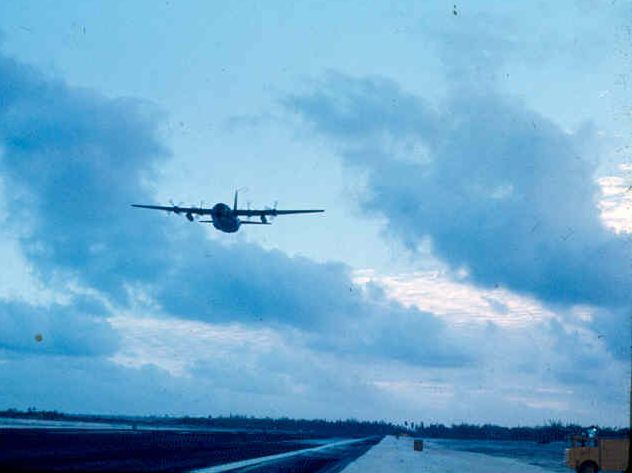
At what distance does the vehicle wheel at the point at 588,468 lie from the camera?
132 feet

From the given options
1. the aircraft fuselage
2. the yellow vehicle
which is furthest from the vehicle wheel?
the aircraft fuselage

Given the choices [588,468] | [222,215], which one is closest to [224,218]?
[222,215]

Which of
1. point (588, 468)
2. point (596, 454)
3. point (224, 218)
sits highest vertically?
point (224, 218)

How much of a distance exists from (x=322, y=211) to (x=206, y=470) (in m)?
49.7

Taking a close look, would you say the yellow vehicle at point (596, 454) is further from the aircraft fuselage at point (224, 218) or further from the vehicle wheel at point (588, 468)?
the aircraft fuselage at point (224, 218)

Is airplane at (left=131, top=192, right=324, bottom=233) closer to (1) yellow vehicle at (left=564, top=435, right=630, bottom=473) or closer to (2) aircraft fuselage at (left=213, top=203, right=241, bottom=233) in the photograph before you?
(2) aircraft fuselage at (left=213, top=203, right=241, bottom=233)

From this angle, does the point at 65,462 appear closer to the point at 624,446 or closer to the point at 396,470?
the point at 396,470

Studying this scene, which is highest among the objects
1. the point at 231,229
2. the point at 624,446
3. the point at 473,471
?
the point at 231,229

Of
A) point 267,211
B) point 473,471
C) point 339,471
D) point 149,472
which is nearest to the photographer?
point 149,472

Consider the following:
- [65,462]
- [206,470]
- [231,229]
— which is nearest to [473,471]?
[206,470]

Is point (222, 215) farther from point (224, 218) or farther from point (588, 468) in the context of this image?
point (588, 468)

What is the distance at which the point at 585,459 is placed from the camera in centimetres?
4031

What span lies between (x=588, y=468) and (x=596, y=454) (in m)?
1.04

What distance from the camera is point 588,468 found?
4041 cm
